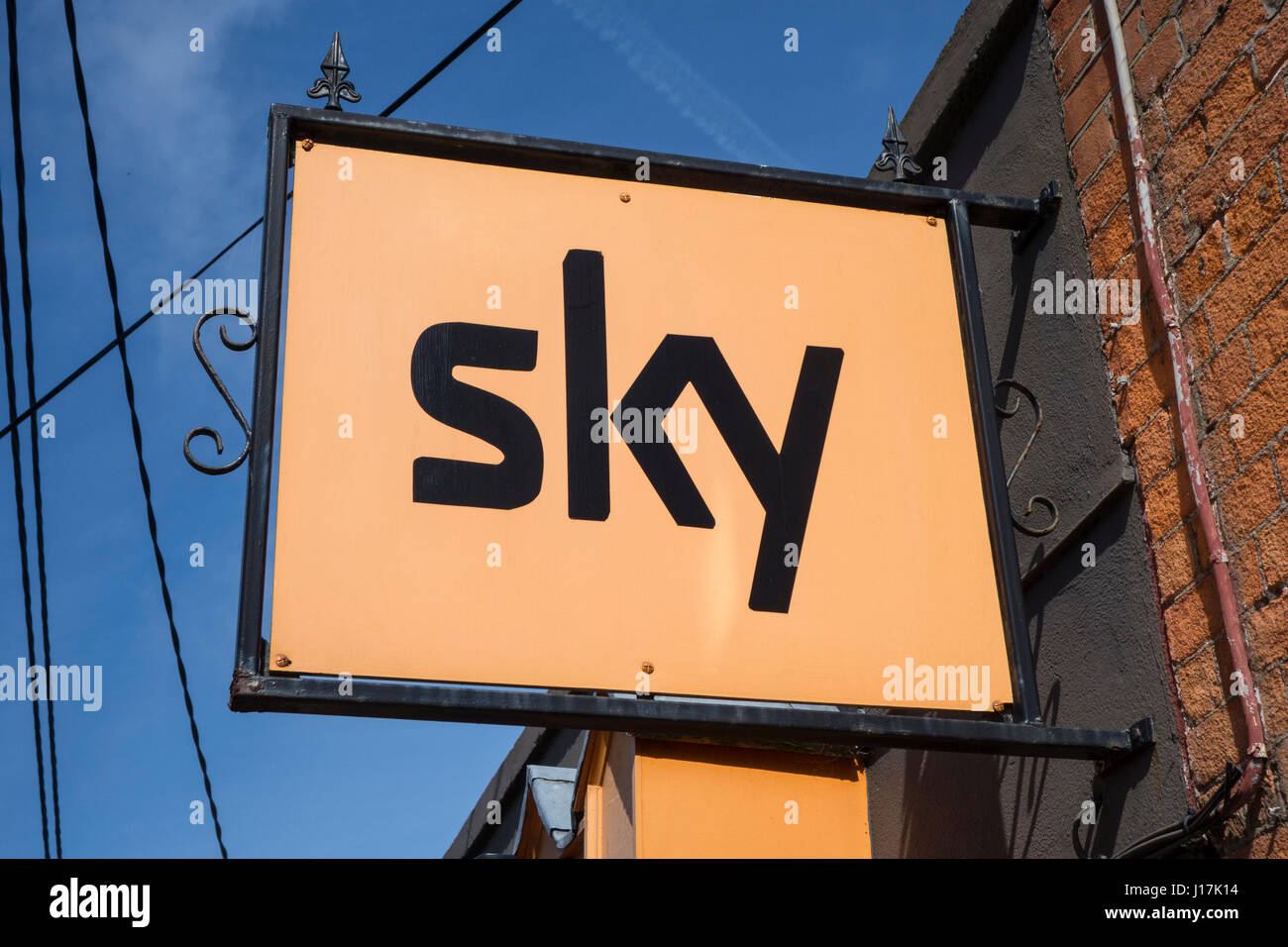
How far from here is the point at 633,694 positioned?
2.67 metres

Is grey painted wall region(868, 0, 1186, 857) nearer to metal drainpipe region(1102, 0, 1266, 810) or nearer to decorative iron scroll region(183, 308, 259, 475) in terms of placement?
metal drainpipe region(1102, 0, 1266, 810)

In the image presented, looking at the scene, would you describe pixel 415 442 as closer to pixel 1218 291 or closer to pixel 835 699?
pixel 835 699

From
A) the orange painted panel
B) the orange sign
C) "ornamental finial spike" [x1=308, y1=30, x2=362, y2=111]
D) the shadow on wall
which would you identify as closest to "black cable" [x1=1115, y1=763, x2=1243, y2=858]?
the shadow on wall

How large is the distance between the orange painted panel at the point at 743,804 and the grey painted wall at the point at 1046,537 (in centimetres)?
61

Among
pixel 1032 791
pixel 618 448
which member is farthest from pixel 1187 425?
pixel 618 448

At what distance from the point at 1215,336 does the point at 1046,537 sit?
0.78 meters

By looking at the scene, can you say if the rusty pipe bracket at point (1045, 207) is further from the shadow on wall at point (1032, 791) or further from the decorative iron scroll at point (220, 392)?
the decorative iron scroll at point (220, 392)

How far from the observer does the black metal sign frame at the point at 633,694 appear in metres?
2.51

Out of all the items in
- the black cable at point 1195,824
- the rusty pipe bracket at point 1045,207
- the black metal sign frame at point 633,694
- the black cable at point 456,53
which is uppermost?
the black cable at point 456,53

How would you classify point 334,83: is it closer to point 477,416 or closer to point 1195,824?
point 477,416

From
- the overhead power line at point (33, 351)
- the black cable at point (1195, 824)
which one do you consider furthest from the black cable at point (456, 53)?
the black cable at point (1195, 824)

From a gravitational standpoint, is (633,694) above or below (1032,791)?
above

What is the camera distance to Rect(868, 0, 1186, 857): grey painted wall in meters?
3.15
